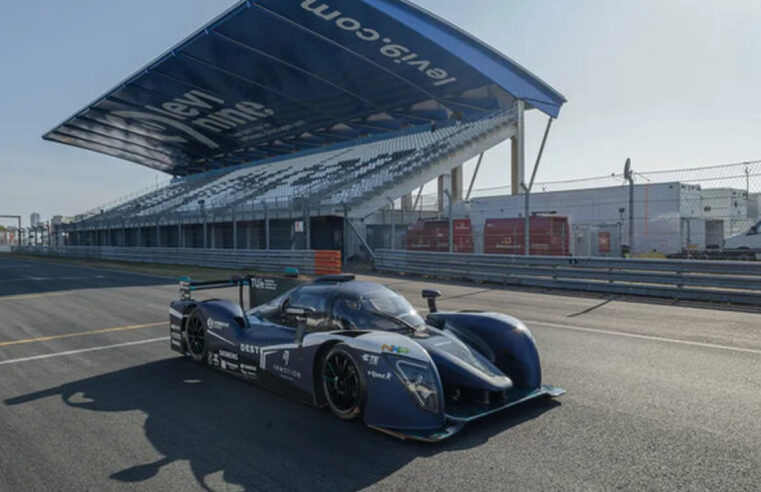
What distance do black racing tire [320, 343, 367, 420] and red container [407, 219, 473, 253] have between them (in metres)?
18.9

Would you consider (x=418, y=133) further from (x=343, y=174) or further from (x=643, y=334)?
(x=643, y=334)

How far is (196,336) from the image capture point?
660 cm

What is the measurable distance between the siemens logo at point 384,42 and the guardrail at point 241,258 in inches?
426

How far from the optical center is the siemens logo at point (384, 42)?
948 inches

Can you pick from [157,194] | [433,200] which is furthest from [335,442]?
[157,194]

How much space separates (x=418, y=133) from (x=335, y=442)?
36964 millimetres

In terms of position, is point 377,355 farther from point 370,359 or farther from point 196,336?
point 196,336

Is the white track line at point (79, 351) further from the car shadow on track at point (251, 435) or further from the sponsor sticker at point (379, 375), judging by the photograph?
the sponsor sticker at point (379, 375)

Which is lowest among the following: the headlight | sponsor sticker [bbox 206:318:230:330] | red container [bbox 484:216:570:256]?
the headlight

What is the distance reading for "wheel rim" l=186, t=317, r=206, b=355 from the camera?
6.53m

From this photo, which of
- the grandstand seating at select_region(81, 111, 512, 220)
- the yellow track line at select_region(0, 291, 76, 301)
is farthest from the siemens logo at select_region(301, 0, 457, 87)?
the yellow track line at select_region(0, 291, 76, 301)

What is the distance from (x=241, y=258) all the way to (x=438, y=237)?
371 inches

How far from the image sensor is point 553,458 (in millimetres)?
3633

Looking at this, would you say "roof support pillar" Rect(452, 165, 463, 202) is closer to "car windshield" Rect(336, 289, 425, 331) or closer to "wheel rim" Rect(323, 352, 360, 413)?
"car windshield" Rect(336, 289, 425, 331)
